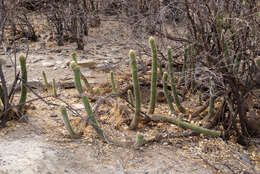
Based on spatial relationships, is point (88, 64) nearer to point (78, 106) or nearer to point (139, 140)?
point (78, 106)

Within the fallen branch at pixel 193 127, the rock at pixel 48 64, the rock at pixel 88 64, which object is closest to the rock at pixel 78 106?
the fallen branch at pixel 193 127

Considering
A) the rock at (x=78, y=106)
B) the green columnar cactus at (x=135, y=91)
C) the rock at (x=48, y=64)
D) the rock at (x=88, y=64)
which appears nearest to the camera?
the green columnar cactus at (x=135, y=91)

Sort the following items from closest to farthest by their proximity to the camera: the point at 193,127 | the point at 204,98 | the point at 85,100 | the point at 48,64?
the point at 85,100 < the point at 193,127 < the point at 204,98 < the point at 48,64

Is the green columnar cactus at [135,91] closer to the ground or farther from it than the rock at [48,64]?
farther from it

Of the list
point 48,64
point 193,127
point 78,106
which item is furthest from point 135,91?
point 48,64

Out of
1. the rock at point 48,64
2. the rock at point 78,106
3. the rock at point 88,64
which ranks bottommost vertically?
the rock at point 78,106

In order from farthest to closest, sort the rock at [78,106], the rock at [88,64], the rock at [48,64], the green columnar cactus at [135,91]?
the rock at [48,64], the rock at [88,64], the rock at [78,106], the green columnar cactus at [135,91]

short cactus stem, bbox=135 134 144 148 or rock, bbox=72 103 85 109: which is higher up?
short cactus stem, bbox=135 134 144 148

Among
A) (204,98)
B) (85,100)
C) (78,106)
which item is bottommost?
(78,106)

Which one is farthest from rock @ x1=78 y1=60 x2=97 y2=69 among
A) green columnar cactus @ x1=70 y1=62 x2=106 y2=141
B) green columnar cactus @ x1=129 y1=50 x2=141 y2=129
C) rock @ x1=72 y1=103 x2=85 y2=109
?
green columnar cactus @ x1=70 y1=62 x2=106 y2=141

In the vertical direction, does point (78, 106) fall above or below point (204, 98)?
below

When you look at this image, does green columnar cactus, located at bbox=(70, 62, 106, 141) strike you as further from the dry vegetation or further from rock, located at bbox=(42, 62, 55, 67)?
rock, located at bbox=(42, 62, 55, 67)

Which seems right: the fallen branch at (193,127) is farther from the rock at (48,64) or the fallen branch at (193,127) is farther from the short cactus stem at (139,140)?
the rock at (48,64)

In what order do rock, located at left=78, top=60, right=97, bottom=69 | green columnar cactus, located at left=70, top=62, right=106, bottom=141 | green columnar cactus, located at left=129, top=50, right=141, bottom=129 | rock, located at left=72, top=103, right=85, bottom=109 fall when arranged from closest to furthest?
1. green columnar cactus, located at left=70, top=62, right=106, bottom=141
2. green columnar cactus, located at left=129, top=50, right=141, bottom=129
3. rock, located at left=72, top=103, right=85, bottom=109
4. rock, located at left=78, top=60, right=97, bottom=69
